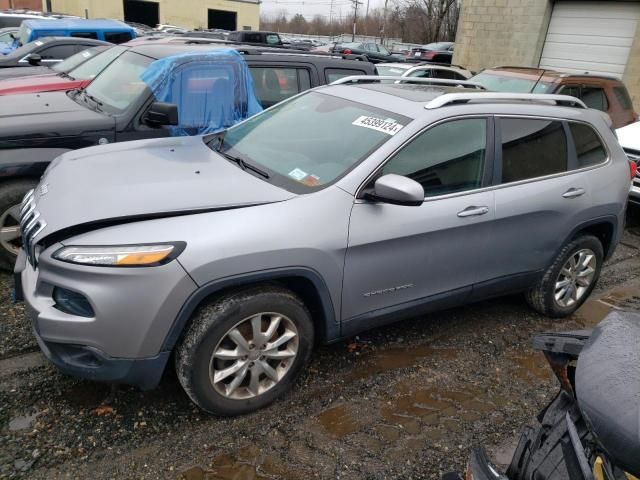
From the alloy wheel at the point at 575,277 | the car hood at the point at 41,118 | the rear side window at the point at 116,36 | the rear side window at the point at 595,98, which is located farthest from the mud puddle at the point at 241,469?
the rear side window at the point at 116,36

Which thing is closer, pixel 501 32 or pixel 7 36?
pixel 7 36

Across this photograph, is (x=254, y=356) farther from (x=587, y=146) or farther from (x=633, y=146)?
(x=633, y=146)

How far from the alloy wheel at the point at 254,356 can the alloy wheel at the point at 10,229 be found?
2.32 m

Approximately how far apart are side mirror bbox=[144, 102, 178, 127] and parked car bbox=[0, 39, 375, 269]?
0.03 feet

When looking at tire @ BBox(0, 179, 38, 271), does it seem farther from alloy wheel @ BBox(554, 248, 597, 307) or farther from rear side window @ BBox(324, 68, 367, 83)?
alloy wheel @ BBox(554, 248, 597, 307)

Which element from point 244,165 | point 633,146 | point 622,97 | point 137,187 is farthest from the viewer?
point 622,97

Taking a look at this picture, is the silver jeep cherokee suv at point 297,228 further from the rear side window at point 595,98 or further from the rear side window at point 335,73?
the rear side window at point 595,98

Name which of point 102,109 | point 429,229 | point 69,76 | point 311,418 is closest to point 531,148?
point 429,229

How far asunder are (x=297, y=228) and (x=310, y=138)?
90cm

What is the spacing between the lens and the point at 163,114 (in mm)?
4281

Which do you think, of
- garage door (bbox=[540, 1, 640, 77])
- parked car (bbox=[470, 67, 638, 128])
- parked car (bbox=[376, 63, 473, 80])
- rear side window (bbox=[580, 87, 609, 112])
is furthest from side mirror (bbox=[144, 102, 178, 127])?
garage door (bbox=[540, 1, 640, 77])

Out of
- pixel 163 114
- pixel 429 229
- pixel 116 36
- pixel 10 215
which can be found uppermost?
pixel 116 36

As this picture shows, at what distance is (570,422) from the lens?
1574 millimetres

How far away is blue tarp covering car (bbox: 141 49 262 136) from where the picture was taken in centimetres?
480
